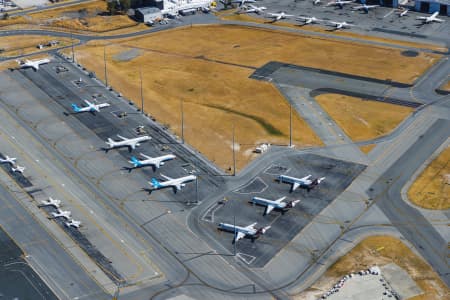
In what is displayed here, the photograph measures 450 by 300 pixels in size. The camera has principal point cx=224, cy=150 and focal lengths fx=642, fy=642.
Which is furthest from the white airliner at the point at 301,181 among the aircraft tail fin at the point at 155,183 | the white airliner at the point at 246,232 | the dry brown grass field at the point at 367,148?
the aircraft tail fin at the point at 155,183

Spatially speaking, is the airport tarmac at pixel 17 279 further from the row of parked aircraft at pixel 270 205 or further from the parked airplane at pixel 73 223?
the row of parked aircraft at pixel 270 205

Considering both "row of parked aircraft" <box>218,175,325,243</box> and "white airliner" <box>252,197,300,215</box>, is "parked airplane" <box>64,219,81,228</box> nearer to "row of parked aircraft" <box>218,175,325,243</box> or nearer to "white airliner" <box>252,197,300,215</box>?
"row of parked aircraft" <box>218,175,325,243</box>

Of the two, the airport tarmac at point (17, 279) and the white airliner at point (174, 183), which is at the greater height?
the white airliner at point (174, 183)

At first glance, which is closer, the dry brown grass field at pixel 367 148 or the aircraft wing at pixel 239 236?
the aircraft wing at pixel 239 236

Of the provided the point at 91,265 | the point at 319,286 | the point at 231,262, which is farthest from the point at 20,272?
the point at 319,286

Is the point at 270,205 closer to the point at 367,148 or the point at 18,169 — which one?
the point at 367,148

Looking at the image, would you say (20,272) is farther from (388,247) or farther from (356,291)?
(388,247)

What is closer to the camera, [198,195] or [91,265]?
[91,265]
